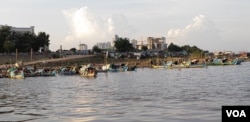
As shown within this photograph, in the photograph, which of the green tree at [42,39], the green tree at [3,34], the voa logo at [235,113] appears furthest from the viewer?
the green tree at [42,39]

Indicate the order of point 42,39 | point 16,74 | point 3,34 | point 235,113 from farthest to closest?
point 42,39 → point 3,34 → point 16,74 → point 235,113

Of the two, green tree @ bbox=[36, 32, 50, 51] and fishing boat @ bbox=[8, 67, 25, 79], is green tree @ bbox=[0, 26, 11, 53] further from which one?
fishing boat @ bbox=[8, 67, 25, 79]

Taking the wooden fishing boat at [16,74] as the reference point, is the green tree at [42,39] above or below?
above

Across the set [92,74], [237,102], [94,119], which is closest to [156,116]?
[94,119]

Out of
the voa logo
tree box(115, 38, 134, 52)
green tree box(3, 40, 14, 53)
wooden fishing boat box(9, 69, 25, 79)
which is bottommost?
the voa logo

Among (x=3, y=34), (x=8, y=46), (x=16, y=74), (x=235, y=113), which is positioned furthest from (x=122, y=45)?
(x=235, y=113)

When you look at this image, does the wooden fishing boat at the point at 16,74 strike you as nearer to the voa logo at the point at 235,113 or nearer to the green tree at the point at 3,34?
A: the green tree at the point at 3,34

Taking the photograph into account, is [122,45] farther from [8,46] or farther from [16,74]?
[16,74]

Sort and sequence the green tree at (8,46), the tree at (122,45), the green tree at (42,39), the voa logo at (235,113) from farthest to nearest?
the tree at (122,45) → the green tree at (42,39) → the green tree at (8,46) → the voa logo at (235,113)

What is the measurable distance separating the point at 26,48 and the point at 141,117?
11882cm

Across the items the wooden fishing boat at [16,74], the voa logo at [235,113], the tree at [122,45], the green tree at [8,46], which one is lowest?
the voa logo at [235,113]

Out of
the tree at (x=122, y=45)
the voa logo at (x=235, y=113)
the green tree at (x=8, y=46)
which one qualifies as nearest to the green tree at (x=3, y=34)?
the green tree at (x=8, y=46)

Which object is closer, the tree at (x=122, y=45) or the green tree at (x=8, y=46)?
the green tree at (x=8, y=46)

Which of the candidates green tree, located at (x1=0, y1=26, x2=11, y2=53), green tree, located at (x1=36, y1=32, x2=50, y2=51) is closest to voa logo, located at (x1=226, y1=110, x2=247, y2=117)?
green tree, located at (x1=0, y1=26, x2=11, y2=53)
